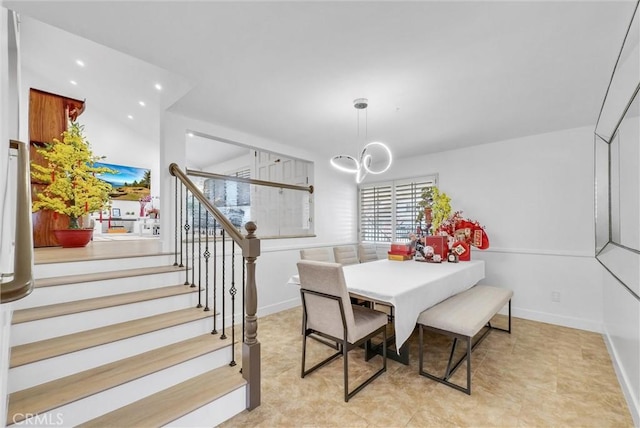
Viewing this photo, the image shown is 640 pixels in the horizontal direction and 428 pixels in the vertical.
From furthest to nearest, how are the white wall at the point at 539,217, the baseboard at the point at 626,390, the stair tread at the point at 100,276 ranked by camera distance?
the white wall at the point at 539,217, the stair tread at the point at 100,276, the baseboard at the point at 626,390

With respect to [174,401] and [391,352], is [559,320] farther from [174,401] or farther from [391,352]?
[174,401]

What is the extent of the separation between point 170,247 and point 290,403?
1.96 m

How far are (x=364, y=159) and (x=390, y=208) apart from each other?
7.96 ft

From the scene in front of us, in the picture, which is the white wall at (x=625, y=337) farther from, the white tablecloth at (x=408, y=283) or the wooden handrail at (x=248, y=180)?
the wooden handrail at (x=248, y=180)

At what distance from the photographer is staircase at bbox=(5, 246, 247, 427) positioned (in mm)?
1497

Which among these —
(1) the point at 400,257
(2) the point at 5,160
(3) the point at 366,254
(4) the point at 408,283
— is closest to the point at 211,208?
(2) the point at 5,160

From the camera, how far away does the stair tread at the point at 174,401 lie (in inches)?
59.8

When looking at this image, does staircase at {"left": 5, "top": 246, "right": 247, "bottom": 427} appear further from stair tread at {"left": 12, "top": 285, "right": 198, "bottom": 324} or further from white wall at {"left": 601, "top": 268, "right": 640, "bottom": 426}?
white wall at {"left": 601, "top": 268, "right": 640, "bottom": 426}

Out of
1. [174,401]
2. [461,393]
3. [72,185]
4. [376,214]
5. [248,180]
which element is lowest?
[461,393]

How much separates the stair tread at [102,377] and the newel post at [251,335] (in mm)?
205

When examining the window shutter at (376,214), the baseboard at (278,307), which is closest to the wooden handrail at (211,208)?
the baseboard at (278,307)

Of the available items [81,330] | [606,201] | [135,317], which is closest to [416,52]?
[606,201]

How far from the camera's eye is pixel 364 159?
2.83 metres

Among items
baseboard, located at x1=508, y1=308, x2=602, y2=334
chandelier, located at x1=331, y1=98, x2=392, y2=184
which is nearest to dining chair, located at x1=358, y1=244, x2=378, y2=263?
chandelier, located at x1=331, y1=98, x2=392, y2=184
